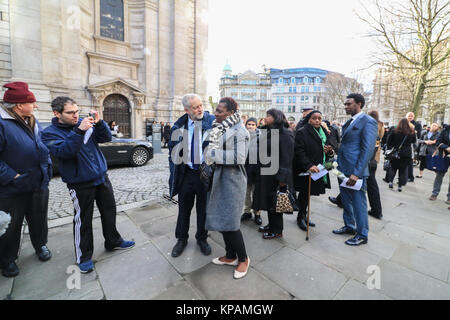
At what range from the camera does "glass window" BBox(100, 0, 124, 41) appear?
1419 centimetres

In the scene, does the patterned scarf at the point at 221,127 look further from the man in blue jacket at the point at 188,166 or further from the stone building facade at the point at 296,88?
the stone building facade at the point at 296,88

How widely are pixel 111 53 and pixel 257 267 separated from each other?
16420mm

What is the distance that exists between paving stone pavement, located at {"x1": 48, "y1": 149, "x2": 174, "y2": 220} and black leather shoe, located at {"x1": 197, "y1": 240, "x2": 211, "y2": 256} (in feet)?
6.86

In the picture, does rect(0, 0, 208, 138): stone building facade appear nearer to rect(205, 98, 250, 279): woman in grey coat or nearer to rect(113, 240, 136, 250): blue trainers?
rect(113, 240, 136, 250): blue trainers

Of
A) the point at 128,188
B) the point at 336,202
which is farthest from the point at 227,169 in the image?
the point at 128,188

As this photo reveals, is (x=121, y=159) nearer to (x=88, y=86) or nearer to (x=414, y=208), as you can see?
(x=88, y=86)

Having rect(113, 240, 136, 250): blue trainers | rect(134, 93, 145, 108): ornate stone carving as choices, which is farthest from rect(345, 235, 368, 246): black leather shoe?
rect(134, 93, 145, 108): ornate stone carving

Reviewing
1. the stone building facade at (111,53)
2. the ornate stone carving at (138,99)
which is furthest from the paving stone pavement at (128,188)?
the ornate stone carving at (138,99)

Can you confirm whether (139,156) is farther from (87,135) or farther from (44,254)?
(87,135)

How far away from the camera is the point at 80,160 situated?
253 cm

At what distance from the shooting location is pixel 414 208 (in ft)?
16.3

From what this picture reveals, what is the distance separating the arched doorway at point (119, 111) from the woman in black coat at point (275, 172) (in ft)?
46.4
